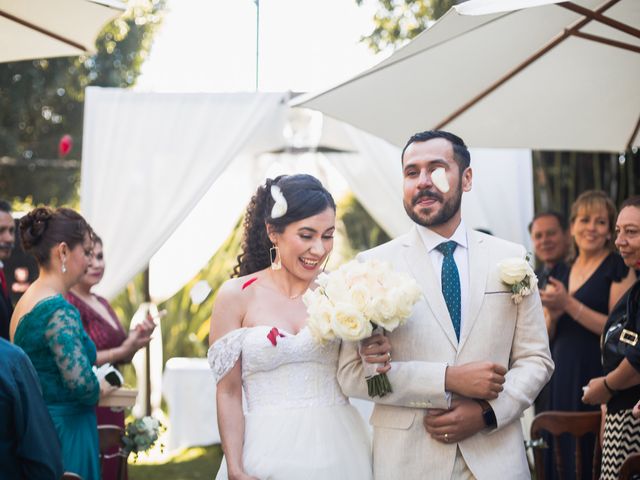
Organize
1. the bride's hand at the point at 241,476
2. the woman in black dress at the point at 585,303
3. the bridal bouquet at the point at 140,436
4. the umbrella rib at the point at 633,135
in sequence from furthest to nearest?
the umbrella rib at the point at 633,135 → the woman in black dress at the point at 585,303 → the bridal bouquet at the point at 140,436 → the bride's hand at the point at 241,476

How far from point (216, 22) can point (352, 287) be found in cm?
1372

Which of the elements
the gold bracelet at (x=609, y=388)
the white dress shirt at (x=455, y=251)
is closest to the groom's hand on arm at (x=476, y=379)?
the white dress shirt at (x=455, y=251)

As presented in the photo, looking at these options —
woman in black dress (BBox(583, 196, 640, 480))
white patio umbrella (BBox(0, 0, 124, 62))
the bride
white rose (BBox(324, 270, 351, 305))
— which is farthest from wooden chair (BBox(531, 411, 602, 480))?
white patio umbrella (BBox(0, 0, 124, 62))

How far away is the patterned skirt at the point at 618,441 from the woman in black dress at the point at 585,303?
4.27ft

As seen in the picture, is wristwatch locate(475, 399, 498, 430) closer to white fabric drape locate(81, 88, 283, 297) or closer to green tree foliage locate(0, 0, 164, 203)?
white fabric drape locate(81, 88, 283, 297)

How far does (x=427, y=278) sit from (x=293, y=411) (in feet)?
2.42

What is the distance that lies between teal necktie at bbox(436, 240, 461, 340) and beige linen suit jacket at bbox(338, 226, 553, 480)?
3cm

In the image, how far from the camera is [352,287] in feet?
10.4

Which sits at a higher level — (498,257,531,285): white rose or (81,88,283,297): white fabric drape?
(81,88,283,297): white fabric drape

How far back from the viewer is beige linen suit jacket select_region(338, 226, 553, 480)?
3.28 meters

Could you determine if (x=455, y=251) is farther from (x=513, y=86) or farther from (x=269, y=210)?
(x=513, y=86)

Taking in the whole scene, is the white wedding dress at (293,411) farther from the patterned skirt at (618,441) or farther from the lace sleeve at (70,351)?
the patterned skirt at (618,441)

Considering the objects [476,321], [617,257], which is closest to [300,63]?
[617,257]

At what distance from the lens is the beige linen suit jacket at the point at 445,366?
3.28m
